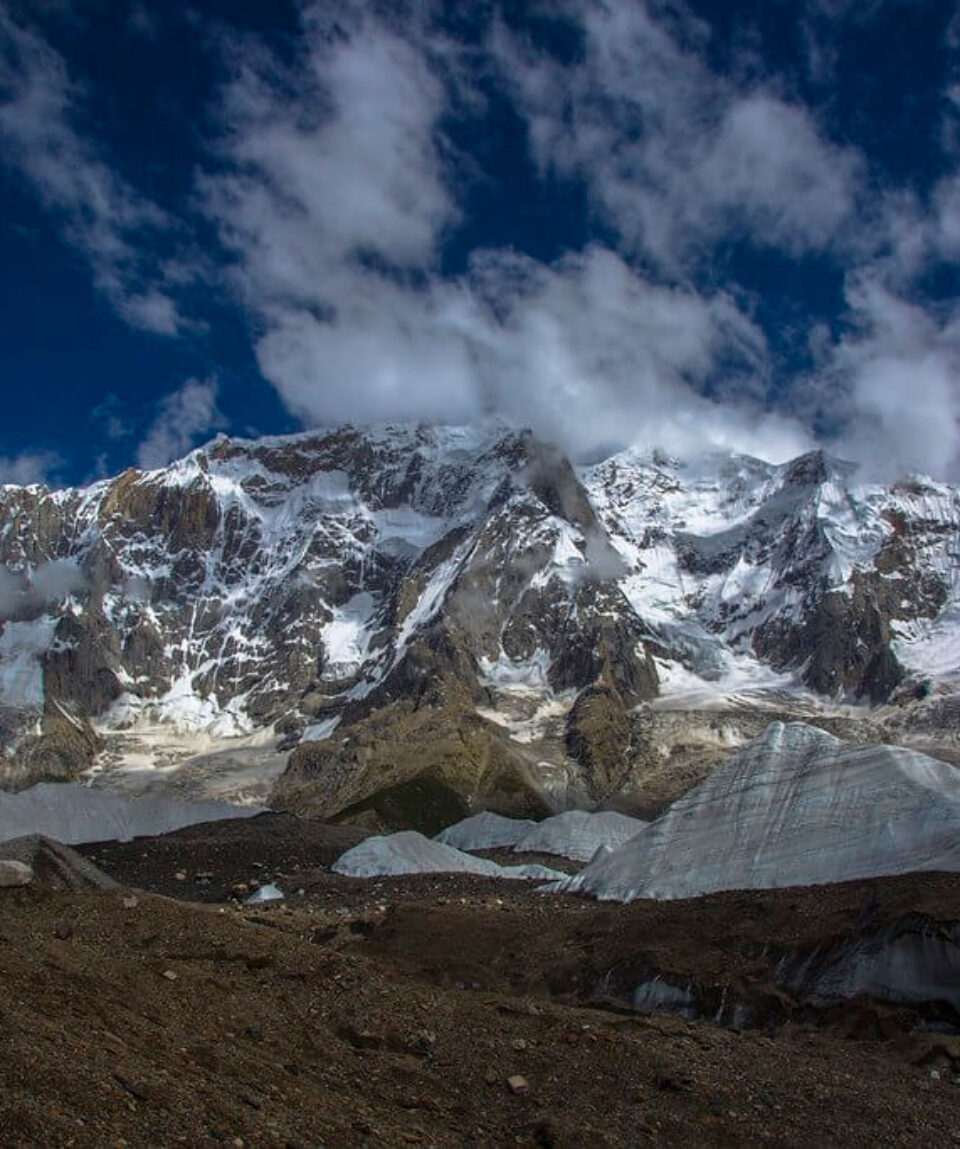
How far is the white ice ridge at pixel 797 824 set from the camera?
100 ft

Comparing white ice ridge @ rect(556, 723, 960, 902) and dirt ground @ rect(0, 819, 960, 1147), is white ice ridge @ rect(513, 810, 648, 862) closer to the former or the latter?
white ice ridge @ rect(556, 723, 960, 902)

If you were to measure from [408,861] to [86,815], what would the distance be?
24.0 meters

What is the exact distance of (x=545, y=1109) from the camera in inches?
693

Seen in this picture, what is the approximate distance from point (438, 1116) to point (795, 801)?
20.6 m

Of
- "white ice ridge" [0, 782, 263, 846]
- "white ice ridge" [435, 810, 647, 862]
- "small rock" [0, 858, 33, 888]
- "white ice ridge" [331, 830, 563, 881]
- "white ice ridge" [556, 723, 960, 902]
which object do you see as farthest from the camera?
"white ice ridge" [435, 810, 647, 862]

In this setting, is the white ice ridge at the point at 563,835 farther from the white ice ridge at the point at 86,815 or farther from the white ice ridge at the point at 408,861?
the white ice ridge at the point at 86,815

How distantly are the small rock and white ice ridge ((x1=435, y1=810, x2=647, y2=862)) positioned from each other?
66.4 meters

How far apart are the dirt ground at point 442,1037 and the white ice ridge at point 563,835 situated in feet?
204

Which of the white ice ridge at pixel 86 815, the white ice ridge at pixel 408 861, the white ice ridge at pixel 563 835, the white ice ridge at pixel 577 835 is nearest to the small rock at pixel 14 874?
the white ice ridge at pixel 408 861


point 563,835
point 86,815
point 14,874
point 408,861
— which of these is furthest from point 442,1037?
point 563,835

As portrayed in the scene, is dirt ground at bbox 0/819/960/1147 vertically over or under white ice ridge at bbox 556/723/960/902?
under

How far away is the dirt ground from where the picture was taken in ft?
46.2

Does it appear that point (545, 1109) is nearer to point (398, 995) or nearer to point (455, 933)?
point (398, 995)

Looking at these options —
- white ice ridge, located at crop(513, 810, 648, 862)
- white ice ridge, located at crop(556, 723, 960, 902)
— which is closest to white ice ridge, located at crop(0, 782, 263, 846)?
white ice ridge, located at crop(513, 810, 648, 862)
